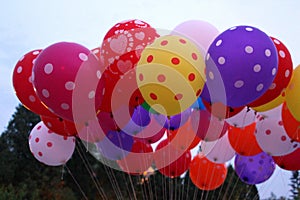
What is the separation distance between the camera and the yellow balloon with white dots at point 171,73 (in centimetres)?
346

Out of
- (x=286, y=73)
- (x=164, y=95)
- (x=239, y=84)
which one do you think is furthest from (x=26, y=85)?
(x=286, y=73)

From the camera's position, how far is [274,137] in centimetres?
430

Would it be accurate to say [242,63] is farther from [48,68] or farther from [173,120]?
[48,68]

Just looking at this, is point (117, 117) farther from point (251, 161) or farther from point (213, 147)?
point (251, 161)

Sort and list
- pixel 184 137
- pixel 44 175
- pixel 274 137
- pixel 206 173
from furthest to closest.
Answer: pixel 44 175 < pixel 206 173 < pixel 184 137 < pixel 274 137

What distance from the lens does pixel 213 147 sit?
4.58m

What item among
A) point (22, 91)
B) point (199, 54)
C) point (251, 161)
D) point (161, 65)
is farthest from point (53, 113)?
point (251, 161)

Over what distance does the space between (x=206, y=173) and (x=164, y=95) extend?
6.18 feet

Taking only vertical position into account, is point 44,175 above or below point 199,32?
below

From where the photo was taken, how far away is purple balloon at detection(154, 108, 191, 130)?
404 cm

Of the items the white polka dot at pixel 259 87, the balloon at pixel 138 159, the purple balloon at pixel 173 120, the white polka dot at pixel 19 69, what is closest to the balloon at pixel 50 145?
the balloon at pixel 138 159

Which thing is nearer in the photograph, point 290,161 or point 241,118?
point 241,118

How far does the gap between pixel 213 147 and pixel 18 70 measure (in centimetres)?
206

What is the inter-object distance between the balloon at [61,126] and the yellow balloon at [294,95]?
193cm
